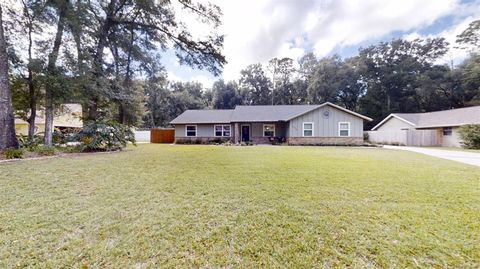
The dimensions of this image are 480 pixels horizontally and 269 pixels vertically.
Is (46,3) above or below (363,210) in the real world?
above

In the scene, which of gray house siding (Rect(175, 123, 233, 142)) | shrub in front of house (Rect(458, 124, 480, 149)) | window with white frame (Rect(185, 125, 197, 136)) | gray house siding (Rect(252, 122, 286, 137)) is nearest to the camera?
shrub in front of house (Rect(458, 124, 480, 149))

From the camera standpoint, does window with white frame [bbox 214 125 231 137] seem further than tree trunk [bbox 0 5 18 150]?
Yes

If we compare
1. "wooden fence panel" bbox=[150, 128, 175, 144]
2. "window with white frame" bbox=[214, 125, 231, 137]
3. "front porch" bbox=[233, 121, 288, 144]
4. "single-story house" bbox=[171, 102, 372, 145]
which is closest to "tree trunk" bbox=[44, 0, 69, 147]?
"single-story house" bbox=[171, 102, 372, 145]

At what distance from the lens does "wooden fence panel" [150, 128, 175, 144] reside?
24.6 meters

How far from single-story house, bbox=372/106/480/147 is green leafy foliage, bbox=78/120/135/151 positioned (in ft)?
85.0

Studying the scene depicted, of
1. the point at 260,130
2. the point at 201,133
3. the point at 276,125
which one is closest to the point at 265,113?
the point at 276,125

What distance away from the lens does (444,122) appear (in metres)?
19.3

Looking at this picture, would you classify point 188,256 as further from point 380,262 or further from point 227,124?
point 227,124

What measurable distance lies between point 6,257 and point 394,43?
1810 inches

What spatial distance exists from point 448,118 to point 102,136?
2842 centimetres

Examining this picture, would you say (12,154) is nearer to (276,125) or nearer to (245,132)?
(245,132)

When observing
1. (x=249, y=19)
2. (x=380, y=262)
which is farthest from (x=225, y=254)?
(x=249, y=19)

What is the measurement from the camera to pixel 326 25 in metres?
13.2

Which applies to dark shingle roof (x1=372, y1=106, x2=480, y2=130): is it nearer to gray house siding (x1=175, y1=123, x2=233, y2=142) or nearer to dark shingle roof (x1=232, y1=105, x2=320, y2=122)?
dark shingle roof (x1=232, y1=105, x2=320, y2=122)
